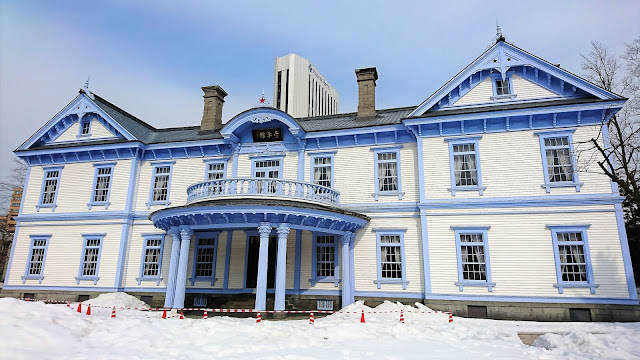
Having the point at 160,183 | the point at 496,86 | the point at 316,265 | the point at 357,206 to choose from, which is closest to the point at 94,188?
the point at 160,183

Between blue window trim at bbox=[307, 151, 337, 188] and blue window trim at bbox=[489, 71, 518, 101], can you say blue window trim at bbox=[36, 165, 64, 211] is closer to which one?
blue window trim at bbox=[307, 151, 337, 188]

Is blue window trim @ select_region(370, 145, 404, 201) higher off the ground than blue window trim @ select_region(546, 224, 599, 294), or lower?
higher

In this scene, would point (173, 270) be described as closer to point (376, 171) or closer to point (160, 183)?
point (160, 183)

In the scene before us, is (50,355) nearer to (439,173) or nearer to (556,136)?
(439,173)

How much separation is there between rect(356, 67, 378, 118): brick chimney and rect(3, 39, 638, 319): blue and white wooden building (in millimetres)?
72

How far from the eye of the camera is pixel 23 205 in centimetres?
2281

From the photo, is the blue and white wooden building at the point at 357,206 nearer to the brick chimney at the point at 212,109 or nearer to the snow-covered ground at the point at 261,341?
the brick chimney at the point at 212,109

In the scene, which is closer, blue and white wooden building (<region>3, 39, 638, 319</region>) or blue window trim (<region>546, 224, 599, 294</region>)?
blue window trim (<region>546, 224, 599, 294</region>)

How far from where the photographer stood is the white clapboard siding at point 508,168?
52.3 feet

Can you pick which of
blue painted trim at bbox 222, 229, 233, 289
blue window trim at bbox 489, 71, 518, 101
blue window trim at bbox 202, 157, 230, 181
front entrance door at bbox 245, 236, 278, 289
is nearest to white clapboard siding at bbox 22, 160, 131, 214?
blue window trim at bbox 202, 157, 230, 181

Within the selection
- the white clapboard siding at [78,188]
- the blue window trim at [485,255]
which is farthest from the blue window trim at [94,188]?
the blue window trim at [485,255]

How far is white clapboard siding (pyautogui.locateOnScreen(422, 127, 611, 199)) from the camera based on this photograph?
15953 mm

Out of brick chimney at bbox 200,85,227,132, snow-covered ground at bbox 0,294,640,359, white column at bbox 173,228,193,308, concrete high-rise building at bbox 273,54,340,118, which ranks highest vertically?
concrete high-rise building at bbox 273,54,340,118

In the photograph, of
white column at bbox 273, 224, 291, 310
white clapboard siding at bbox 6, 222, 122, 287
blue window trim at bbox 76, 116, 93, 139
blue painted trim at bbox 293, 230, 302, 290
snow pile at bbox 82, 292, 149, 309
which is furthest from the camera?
blue window trim at bbox 76, 116, 93, 139
